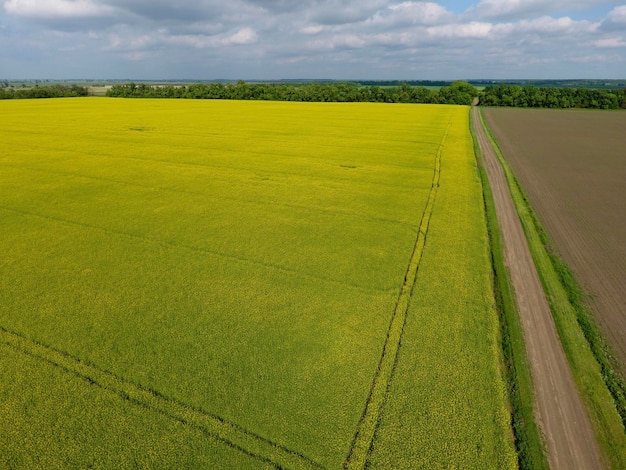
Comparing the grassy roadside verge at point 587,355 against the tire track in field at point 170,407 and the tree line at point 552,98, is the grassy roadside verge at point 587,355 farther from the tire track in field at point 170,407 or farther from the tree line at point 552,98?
the tree line at point 552,98

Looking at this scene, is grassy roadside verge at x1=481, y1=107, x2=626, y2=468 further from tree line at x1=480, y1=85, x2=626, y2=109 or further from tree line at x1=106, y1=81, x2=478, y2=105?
tree line at x1=480, y1=85, x2=626, y2=109

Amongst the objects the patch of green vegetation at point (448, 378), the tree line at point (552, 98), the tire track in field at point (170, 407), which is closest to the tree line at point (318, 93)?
the tree line at point (552, 98)

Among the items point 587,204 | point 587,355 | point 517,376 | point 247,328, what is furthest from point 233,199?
point 587,204

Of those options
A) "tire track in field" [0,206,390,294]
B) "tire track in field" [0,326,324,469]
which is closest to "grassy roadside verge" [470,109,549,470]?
"tire track in field" [0,206,390,294]

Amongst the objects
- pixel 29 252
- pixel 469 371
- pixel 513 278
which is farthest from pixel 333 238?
pixel 29 252

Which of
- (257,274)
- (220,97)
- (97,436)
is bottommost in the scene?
(97,436)

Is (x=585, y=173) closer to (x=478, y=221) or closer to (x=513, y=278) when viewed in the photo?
(x=478, y=221)

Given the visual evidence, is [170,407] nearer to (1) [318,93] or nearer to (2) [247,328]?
(2) [247,328]
